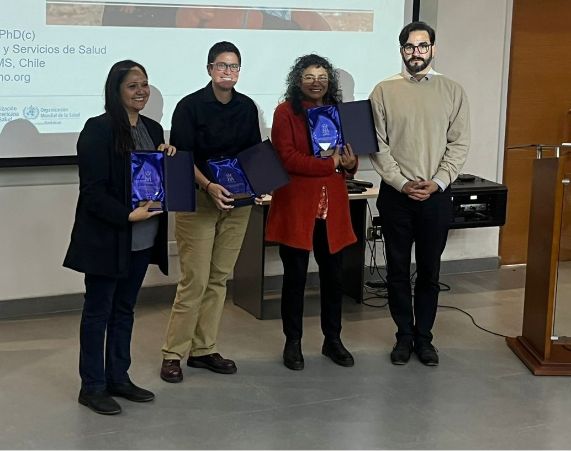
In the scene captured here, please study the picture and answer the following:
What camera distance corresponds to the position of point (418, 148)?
14.0 ft

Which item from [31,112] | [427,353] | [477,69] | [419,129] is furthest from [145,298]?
[477,69]

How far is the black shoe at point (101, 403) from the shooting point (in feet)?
12.3

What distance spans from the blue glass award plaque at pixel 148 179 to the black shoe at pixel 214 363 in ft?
3.21

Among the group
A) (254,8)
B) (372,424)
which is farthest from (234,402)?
(254,8)

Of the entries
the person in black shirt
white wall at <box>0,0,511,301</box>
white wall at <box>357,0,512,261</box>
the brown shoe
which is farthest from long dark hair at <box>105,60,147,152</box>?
white wall at <box>357,0,512,261</box>

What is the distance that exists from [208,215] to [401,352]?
1.23 m

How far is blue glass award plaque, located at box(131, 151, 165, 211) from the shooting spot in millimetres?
3568

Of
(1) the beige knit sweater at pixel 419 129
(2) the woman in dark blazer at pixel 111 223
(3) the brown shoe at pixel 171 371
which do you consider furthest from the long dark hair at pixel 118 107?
(1) the beige knit sweater at pixel 419 129

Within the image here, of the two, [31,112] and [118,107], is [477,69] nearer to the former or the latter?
[31,112]

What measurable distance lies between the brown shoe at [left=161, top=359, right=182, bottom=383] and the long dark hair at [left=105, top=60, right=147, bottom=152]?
1.13 m

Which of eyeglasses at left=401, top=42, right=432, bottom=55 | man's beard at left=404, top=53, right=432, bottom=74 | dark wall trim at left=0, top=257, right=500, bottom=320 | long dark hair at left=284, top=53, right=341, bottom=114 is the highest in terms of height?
eyeglasses at left=401, top=42, right=432, bottom=55

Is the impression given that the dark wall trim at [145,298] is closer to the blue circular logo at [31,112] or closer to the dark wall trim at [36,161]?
the dark wall trim at [36,161]

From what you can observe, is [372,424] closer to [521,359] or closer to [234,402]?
[234,402]

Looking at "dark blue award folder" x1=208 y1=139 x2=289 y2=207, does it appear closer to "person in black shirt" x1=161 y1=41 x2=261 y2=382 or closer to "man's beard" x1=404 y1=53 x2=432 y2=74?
"person in black shirt" x1=161 y1=41 x2=261 y2=382
